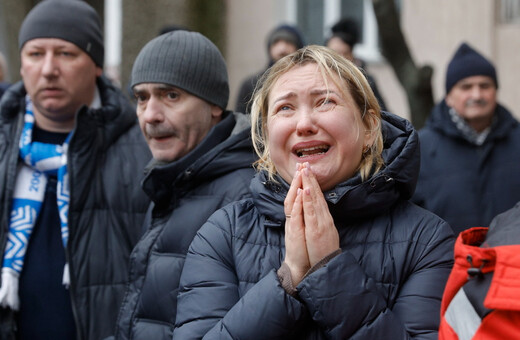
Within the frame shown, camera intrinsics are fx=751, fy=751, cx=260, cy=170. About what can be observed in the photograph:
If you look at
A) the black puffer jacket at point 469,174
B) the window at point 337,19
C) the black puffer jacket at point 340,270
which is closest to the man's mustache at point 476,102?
the black puffer jacket at point 469,174

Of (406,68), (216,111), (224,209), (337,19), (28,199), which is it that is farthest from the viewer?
(337,19)

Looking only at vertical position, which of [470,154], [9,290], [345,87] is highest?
[345,87]

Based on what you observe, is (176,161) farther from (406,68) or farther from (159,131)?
(406,68)

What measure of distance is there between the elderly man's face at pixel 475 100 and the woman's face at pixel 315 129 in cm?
282

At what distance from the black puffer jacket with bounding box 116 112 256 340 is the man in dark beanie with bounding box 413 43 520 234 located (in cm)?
190

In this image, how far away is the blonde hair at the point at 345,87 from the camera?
238 cm

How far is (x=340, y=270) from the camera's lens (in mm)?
2105

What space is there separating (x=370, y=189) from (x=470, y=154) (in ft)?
9.14

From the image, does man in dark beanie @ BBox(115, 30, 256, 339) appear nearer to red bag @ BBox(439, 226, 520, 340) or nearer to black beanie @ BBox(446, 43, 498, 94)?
red bag @ BBox(439, 226, 520, 340)

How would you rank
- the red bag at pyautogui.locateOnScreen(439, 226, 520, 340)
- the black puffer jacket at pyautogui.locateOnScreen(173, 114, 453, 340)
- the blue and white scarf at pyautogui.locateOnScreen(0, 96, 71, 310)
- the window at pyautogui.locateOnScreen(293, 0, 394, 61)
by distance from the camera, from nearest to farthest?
the red bag at pyautogui.locateOnScreen(439, 226, 520, 340) < the black puffer jacket at pyautogui.locateOnScreen(173, 114, 453, 340) < the blue and white scarf at pyautogui.locateOnScreen(0, 96, 71, 310) < the window at pyautogui.locateOnScreen(293, 0, 394, 61)

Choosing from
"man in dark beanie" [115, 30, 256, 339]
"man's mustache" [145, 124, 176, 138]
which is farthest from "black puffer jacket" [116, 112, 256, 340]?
"man's mustache" [145, 124, 176, 138]

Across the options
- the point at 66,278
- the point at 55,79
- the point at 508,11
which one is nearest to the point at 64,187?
the point at 66,278

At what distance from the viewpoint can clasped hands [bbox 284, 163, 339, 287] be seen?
216cm

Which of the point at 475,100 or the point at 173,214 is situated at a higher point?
the point at 475,100
